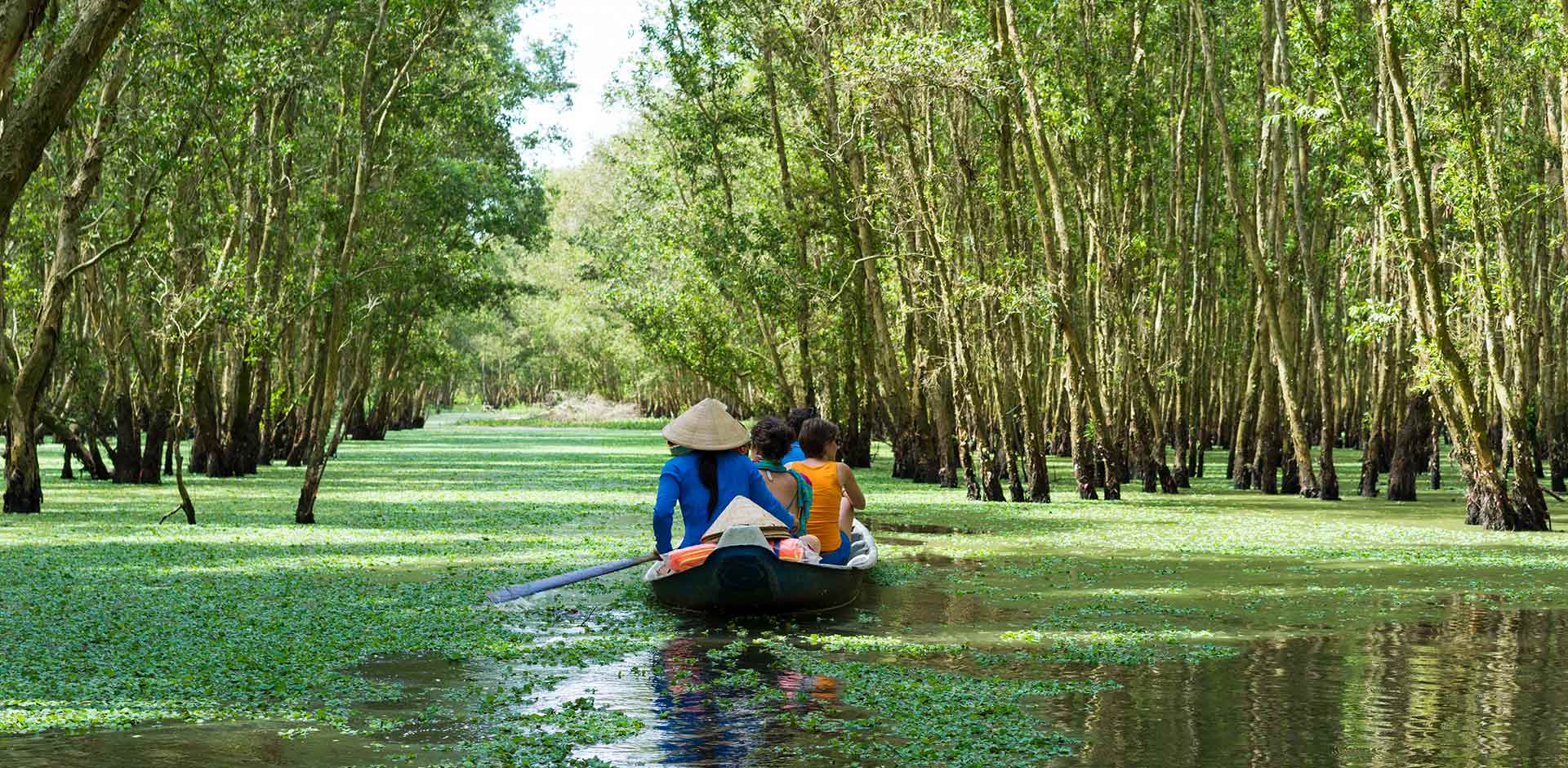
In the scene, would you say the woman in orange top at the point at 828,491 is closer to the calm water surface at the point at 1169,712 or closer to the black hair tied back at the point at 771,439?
the black hair tied back at the point at 771,439

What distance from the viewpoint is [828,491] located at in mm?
11945

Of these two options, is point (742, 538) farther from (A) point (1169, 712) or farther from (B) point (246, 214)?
(B) point (246, 214)

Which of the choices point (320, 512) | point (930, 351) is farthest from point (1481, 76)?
point (320, 512)

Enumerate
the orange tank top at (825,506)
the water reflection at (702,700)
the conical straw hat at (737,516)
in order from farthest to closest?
the orange tank top at (825,506) → the conical straw hat at (737,516) → the water reflection at (702,700)

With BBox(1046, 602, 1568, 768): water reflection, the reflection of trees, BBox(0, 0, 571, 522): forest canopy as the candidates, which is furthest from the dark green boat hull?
BBox(0, 0, 571, 522): forest canopy

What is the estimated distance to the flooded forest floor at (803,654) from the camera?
→ 681cm

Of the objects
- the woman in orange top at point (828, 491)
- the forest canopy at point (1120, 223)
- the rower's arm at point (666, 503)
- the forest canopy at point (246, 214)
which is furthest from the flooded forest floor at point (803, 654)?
the forest canopy at point (1120, 223)

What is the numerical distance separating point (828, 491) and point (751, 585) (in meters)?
1.66

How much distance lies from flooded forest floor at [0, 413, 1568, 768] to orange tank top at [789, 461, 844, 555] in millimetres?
538

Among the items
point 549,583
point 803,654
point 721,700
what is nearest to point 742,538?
point 803,654

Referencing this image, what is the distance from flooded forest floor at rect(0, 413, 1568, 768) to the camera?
6.81 m

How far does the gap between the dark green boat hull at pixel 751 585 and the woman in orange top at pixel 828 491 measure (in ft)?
2.78

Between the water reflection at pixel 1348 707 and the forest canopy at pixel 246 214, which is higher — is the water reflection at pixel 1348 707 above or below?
below

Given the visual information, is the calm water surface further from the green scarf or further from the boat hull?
the green scarf
